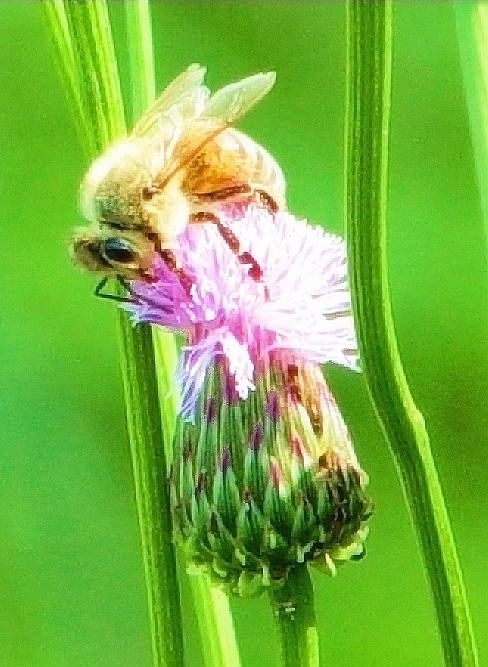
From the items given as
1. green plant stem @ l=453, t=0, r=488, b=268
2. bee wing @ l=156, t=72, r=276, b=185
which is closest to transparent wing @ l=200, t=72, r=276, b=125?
bee wing @ l=156, t=72, r=276, b=185

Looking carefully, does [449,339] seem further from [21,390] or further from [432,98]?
[21,390]

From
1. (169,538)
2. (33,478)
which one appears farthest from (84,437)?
(169,538)

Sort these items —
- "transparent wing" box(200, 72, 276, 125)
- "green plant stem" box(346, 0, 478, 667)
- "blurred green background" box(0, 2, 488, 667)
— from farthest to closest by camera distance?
1. "blurred green background" box(0, 2, 488, 667)
2. "transparent wing" box(200, 72, 276, 125)
3. "green plant stem" box(346, 0, 478, 667)

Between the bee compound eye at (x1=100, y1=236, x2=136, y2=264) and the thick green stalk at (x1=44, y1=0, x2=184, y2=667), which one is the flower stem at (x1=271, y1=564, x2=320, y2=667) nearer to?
the thick green stalk at (x1=44, y1=0, x2=184, y2=667)

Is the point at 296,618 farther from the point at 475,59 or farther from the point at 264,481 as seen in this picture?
the point at 475,59

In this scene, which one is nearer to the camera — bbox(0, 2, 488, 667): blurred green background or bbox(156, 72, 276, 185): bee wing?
bbox(156, 72, 276, 185): bee wing

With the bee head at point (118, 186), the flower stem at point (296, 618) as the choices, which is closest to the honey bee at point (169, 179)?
the bee head at point (118, 186)
